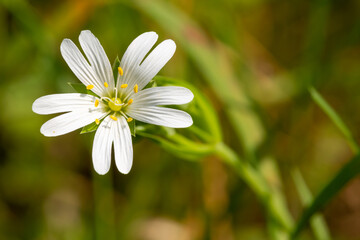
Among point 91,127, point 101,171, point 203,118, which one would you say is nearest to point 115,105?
point 91,127

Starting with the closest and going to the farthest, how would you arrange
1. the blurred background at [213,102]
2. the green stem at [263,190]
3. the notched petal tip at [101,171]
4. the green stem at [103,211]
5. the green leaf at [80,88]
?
1. the notched petal tip at [101,171]
2. the green leaf at [80,88]
3. the green stem at [263,190]
4. the green stem at [103,211]
5. the blurred background at [213,102]

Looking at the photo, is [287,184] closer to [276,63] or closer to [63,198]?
[276,63]

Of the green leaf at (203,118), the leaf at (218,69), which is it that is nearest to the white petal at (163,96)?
the green leaf at (203,118)

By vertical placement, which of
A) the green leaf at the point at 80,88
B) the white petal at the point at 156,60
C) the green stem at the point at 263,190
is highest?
the green leaf at the point at 80,88

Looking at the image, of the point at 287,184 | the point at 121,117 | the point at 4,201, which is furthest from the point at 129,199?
the point at 121,117

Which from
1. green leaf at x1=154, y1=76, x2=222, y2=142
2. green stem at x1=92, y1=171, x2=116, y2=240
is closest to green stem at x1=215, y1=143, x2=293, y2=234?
green leaf at x1=154, y1=76, x2=222, y2=142

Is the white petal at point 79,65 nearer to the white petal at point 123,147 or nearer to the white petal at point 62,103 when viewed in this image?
the white petal at point 62,103
